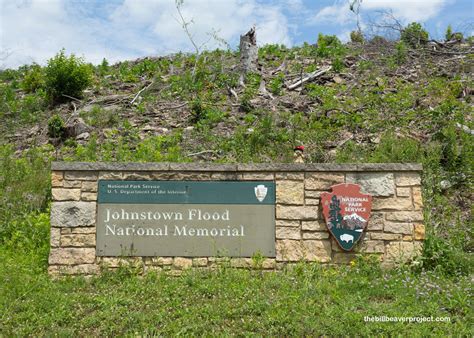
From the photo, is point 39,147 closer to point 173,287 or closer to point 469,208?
point 173,287

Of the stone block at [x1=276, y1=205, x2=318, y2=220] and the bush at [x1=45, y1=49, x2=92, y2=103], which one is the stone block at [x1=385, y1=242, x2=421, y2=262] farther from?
the bush at [x1=45, y1=49, x2=92, y2=103]

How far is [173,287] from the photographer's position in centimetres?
518

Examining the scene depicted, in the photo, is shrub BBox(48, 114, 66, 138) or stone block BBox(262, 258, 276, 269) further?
shrub BBox(48, 114, 66, 138)

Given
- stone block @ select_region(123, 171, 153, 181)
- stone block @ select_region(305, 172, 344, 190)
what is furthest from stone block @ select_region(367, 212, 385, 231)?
stone block @ select_region(123, 171, 153, 181)

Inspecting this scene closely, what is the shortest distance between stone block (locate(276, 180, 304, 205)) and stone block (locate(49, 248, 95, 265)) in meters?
2.29

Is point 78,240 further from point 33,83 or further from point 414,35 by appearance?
point 414,35

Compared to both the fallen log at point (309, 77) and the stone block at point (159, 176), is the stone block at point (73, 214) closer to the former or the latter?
the stone block at point (159, 176)

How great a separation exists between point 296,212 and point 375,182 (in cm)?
101

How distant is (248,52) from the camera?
13.1 meters

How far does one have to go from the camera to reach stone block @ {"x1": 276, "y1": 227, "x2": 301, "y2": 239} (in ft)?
19.1

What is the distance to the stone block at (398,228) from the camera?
19.2 feet

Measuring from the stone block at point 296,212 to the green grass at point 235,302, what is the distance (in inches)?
23.0

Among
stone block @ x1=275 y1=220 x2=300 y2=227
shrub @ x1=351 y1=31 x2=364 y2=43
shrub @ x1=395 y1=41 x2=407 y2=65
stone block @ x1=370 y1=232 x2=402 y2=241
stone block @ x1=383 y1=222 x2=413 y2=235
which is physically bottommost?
stone block @ x1=370 y1=232 x2=402 y2=241

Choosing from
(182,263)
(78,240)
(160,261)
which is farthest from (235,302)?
(78,240)
